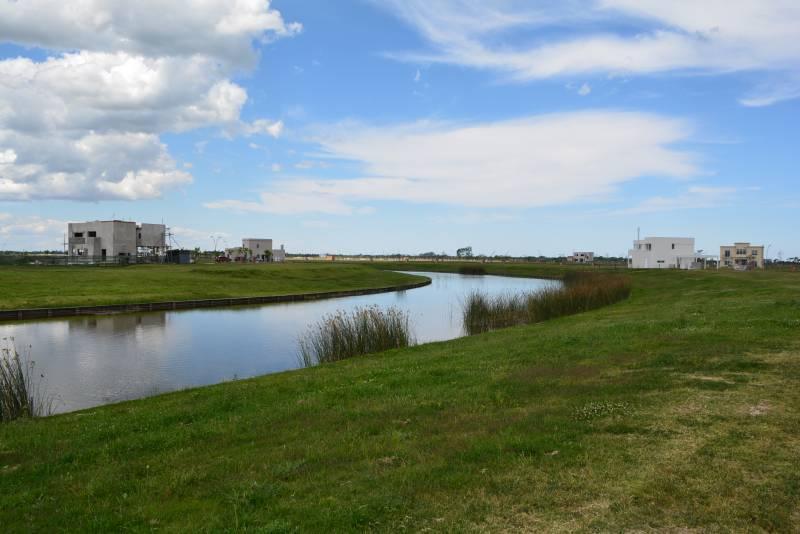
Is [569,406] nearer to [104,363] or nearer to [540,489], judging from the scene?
[540,489]

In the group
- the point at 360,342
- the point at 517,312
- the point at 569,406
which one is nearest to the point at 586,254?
the point at 517,312

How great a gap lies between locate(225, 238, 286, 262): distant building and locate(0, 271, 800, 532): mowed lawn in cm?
9939

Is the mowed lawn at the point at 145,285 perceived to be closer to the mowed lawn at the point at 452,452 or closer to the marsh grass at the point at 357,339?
the marsh grass at the point at 357,339

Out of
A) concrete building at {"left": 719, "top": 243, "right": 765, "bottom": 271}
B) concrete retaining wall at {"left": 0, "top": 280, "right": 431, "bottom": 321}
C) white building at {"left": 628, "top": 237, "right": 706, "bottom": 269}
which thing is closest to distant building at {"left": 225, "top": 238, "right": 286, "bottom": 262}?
concrete retaining wall at {"left": 0, "top": 280, "right": 431, "bottom": 321}

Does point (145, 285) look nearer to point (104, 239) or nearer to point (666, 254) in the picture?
point (104, 239)

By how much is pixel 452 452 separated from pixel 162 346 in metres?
17.9

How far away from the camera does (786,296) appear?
20359 mm

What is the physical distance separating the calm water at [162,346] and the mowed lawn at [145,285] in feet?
15.8

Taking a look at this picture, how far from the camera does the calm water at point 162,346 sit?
15445 mm

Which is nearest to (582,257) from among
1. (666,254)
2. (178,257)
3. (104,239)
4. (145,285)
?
(666,254)

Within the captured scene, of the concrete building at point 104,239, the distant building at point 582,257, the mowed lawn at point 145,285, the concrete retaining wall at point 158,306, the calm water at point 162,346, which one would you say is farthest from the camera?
the distant building at point 582,257

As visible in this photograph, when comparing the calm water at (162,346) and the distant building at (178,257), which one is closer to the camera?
the calm water at (162,346)

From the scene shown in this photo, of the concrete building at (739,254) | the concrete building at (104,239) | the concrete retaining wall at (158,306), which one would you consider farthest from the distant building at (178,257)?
the concrete building at (739,254)

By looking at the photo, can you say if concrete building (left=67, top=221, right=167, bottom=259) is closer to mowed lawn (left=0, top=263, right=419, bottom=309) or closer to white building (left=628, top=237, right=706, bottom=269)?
mowed lawn (left=0, top=263, right=419, bottom=309)
